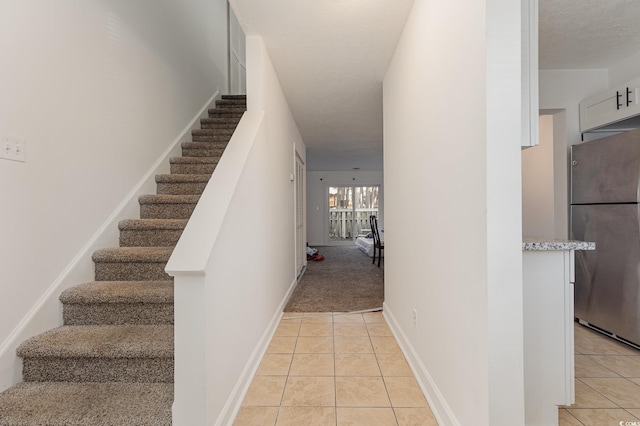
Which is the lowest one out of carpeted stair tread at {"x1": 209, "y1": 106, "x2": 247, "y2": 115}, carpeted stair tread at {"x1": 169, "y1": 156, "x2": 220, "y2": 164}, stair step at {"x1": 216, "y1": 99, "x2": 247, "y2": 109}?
carpeted stair tread at {"x1": 169, "y1": 156, "x2": 220, "y2": 164}

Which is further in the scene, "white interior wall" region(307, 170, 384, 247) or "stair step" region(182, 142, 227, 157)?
"white interior wall" region(307, 170, 384, 247)

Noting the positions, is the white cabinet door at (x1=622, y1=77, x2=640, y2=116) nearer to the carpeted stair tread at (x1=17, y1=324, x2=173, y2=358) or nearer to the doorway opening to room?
the carpeted stair tread at (x1=17, y1=324, x2=173, y2=358)

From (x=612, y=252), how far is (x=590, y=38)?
170 cm

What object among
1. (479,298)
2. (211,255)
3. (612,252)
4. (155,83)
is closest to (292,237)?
(155,83)

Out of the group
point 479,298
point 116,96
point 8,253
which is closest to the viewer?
point 479,298

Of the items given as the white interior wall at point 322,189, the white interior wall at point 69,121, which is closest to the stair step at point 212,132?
the white interior wall at point 69,121

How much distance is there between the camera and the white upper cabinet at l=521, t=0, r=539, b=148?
1.18m

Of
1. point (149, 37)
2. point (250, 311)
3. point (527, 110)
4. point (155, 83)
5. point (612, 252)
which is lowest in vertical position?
point (250, 311)

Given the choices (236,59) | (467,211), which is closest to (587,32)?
(467,211)

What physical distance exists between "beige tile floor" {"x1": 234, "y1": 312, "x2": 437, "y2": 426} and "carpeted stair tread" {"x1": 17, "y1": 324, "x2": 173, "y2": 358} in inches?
22.1

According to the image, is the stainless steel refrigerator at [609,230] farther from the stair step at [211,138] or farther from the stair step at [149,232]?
the stair step at [211,138]

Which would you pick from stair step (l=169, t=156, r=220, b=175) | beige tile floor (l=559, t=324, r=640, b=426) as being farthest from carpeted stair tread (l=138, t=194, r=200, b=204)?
beige tile floor (l=559, t=324, r=640, b=426)

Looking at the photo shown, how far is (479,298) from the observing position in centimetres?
108

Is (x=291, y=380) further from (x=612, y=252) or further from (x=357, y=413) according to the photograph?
(x=612, y=252)
